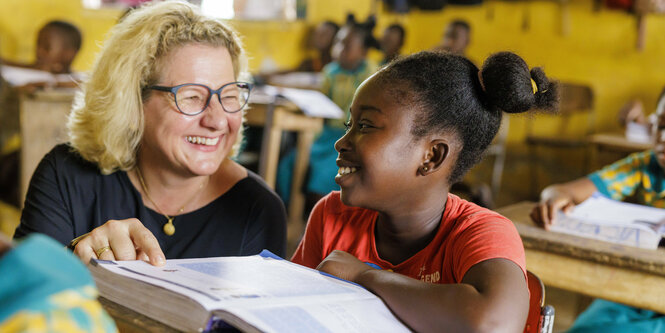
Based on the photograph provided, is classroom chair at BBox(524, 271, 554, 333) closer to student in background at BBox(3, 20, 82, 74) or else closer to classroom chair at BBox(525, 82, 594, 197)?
student in background at BBox(3, 20, 82, 74)

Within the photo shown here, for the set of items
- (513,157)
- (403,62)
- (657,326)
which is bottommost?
(513,157)

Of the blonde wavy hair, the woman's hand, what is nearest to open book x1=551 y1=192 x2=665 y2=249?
the blonde wavy hair

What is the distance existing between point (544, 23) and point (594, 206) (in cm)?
466

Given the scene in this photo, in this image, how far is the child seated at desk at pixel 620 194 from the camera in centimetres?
166

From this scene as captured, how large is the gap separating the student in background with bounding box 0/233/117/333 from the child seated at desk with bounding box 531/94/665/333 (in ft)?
4.62

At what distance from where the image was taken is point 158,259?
0.88 metres

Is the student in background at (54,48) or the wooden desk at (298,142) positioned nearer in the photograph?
the wooden desk at (298,142)

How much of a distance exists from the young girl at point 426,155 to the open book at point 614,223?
1.80 feet

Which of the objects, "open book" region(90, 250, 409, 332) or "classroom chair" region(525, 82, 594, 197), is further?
"classroom chair" region(525, 82, 594, 197)

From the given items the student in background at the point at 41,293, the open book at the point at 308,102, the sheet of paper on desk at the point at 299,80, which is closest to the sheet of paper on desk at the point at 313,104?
the open book at the point at 308,102

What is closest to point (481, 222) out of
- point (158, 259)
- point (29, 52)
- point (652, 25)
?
point (158, 259)

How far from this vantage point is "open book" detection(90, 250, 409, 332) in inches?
26.5

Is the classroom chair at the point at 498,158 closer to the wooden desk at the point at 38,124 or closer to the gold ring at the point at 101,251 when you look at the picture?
the wooden desk at the point at 38,124

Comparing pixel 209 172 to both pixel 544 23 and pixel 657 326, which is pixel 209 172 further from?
pixel 544 23
